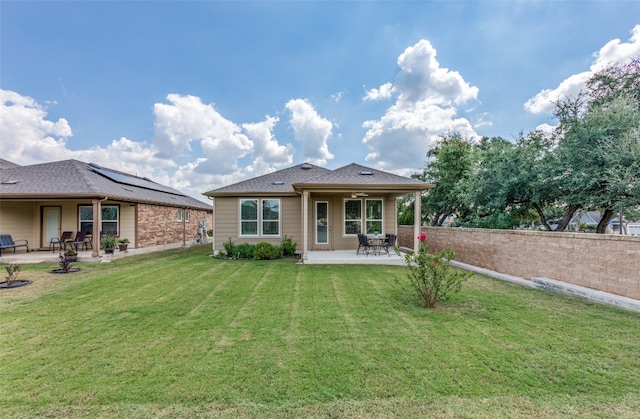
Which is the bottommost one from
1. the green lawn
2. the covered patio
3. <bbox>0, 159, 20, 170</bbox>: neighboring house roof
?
the green lawn

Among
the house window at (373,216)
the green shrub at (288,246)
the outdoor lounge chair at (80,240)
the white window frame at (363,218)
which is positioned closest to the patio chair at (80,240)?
the outdoor lounge chair at (80,240)

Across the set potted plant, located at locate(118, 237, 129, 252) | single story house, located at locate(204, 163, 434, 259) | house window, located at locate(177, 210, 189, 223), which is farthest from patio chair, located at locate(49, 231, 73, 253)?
single story house, located at locate(204, 163, 434, 259)

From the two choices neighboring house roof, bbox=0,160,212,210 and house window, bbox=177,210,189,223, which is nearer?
neighboring house roof, bbox=0,160,212,210

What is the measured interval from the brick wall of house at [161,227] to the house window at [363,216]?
376 inches

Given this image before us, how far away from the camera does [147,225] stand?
13.4 m

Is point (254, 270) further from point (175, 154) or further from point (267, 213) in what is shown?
point (175, 154)

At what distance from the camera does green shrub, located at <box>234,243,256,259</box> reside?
35.0 feet

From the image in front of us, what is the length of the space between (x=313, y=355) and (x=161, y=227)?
14257mm

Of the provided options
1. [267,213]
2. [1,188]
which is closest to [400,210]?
[267,213]

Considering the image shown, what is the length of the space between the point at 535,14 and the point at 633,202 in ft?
21.7

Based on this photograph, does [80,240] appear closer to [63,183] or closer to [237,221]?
[63,183]

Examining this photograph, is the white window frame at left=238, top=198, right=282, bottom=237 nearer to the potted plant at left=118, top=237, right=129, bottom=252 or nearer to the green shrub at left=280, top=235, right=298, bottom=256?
the green shrub at left=280, top=235, right=298, bottom=256

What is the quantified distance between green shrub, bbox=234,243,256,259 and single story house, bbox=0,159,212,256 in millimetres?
4948

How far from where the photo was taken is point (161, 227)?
14633mm
